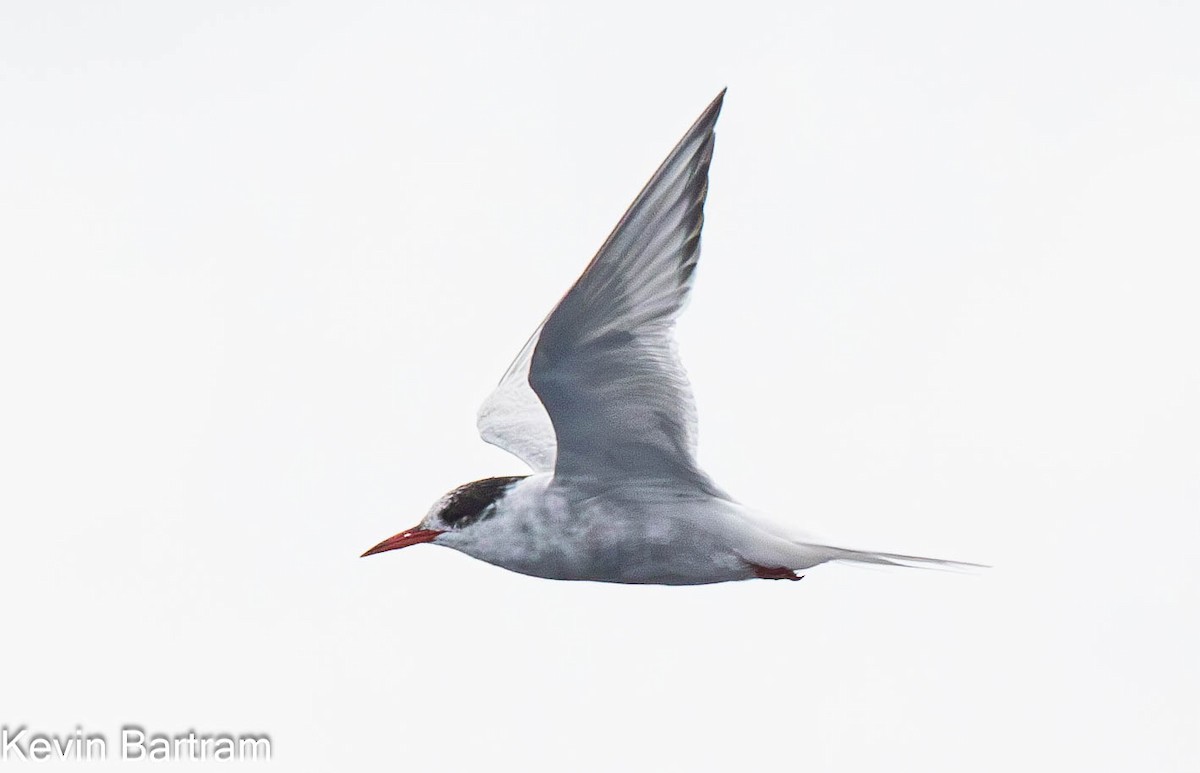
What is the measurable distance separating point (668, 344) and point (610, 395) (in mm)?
327

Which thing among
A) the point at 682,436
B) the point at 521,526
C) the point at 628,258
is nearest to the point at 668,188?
the point at 628,258

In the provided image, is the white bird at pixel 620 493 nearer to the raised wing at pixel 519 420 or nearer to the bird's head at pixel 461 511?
the bird's head at pixel 461 511

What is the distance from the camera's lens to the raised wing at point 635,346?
5.20 metres

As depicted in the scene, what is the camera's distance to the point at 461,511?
6.14 m

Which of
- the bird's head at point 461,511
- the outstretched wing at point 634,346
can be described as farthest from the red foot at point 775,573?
the bird's head at point 461,511

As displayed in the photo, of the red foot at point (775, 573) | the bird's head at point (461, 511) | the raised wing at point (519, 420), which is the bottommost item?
the red foot at point (775, 573)

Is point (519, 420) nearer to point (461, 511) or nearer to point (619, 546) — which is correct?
point (461, 511)

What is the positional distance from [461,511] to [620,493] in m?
0.70

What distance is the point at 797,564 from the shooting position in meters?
6.01

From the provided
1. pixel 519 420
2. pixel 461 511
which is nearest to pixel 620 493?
pixel 461 511

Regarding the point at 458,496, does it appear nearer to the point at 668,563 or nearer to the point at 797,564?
the point at 668,563

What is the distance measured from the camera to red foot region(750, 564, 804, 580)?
6.07m

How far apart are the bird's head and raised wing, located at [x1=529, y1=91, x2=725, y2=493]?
0.98 feet

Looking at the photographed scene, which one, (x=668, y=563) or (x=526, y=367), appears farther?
(x=526, y=367)
